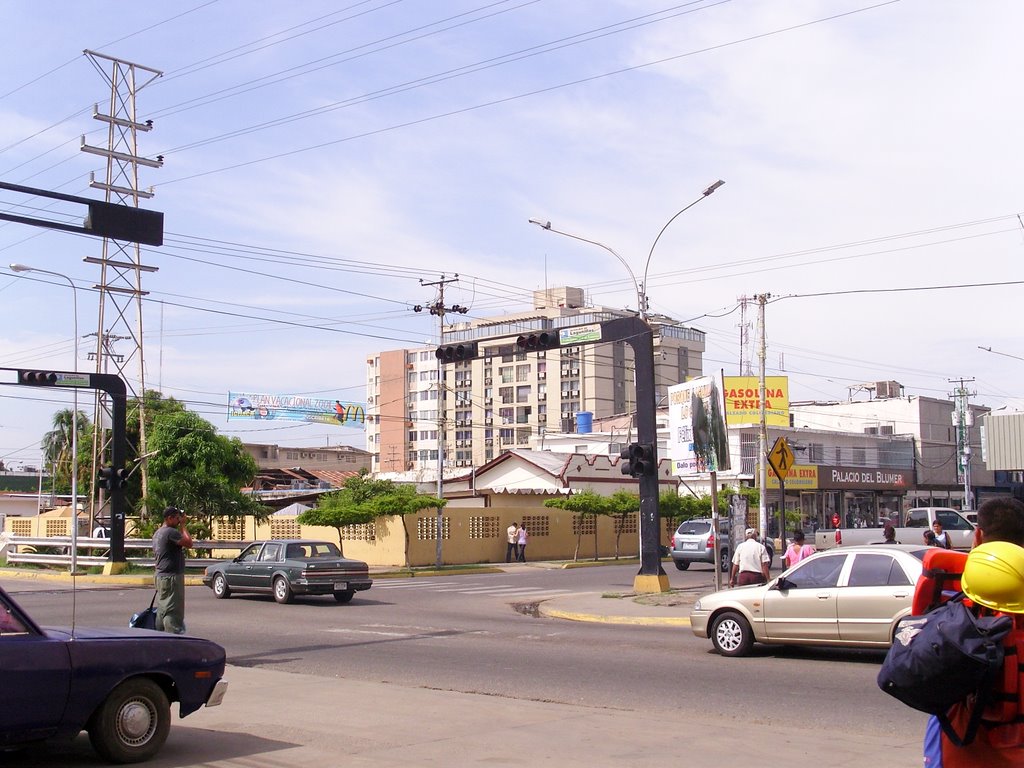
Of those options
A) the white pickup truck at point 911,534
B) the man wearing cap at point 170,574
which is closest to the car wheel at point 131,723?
the man wearing cap at point 170,574

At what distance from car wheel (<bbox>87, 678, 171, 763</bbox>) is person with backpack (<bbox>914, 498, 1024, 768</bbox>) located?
5.70m

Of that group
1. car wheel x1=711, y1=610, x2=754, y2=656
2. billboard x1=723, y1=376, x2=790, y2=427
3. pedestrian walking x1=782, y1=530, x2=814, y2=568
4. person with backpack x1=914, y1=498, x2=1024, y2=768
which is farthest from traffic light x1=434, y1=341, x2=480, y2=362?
billboard x1=723, y1=376, x2=790, y2=427

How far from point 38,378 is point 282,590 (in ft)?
32.6

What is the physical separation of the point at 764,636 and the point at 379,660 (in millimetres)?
5207

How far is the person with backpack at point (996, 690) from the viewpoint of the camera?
4074 millimetres

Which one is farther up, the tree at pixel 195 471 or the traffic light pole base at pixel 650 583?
the tree at pixel 195 471

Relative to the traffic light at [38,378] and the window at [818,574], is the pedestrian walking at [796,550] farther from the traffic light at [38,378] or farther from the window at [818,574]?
the traffic light at [38,378]

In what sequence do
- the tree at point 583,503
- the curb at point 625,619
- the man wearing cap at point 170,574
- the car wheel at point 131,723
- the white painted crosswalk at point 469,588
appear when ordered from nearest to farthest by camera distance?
the car wheel at point 131,723 < the man wearing cap at point 170,574 < the curb at point 625,619 < the white painted crosswalk at point 469,588 < the tree at point 583,503

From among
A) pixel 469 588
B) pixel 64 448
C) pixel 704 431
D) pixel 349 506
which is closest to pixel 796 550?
pixel 704 431

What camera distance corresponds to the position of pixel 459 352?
27406 mm

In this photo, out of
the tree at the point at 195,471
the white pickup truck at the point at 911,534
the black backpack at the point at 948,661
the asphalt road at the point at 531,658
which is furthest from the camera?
the tree at the point at 195,471

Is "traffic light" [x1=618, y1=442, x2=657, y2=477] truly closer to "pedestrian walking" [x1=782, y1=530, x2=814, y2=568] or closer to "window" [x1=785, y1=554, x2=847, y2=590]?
"pedestrian walking" [x1=782, y1=530, x2=814, y2=568]

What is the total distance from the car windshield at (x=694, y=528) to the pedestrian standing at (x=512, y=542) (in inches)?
343

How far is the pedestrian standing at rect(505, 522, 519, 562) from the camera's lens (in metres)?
45.6
